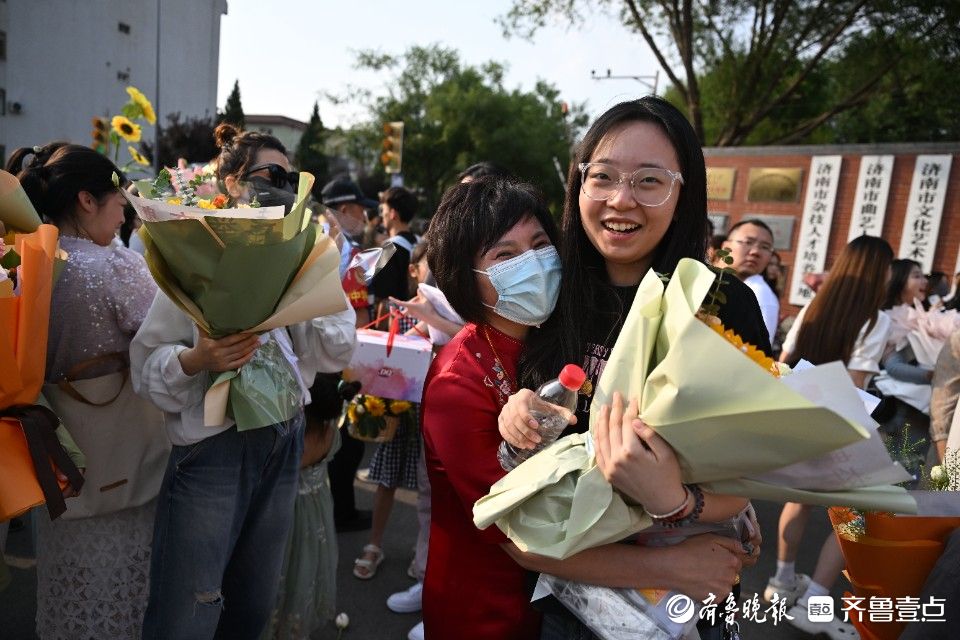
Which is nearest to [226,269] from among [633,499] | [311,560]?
[633,499]

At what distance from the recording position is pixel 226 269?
174 centimetres

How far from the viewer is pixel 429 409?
155 centimetres

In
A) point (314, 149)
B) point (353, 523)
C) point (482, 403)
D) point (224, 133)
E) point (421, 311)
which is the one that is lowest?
point (353, 523)

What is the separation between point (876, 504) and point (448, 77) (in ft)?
117

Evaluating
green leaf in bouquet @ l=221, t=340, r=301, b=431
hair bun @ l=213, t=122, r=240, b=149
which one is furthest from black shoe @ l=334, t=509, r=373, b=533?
hair bun @ l=213, t=122, r=240, b=149

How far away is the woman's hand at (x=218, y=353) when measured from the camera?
1.90 m

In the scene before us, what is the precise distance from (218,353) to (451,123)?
1235 inches

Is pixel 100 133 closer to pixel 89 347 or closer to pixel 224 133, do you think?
pixel 224 133

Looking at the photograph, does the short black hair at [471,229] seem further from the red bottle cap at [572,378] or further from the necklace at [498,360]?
the red bottle cap at [572,378]

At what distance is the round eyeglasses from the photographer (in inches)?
55.4

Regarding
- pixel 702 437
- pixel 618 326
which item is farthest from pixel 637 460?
pixel 618 326

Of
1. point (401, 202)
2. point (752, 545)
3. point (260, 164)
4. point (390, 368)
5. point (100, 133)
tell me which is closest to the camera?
point (752, 545)

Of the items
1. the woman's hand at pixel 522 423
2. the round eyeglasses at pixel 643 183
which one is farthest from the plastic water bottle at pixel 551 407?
the round eyeglasses at pixel 643 183

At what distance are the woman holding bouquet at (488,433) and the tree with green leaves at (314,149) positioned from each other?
96.9 ft
